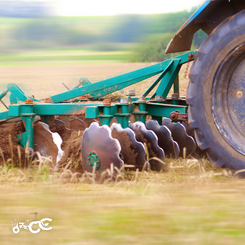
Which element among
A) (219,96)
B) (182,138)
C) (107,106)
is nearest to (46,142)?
(107,106)

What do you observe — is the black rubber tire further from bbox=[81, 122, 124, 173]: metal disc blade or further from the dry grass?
bbox=[81, 122, 124, 173]: metal disc blade

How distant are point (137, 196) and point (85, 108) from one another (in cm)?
139

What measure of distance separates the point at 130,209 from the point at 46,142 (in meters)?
1.91

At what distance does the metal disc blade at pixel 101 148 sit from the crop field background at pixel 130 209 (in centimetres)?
17

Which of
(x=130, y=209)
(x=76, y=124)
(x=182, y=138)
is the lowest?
(x=130, y=209)

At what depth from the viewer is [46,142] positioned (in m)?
3.50

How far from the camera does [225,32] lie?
2.38 metres

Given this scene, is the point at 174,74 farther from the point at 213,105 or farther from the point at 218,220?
the point at 218,220

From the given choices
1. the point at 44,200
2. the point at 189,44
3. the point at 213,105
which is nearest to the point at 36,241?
the point at 44,200

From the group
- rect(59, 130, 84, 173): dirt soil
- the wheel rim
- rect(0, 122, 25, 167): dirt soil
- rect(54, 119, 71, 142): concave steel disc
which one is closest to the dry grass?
the wheel rim

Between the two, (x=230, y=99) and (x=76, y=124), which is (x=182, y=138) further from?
(x=76, y=124)

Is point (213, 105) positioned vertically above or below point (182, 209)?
above

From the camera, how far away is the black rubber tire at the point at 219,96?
238 cm

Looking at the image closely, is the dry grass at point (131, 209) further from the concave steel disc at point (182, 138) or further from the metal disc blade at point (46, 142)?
the concave steel disc at point (182, 138)
